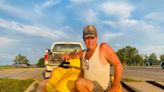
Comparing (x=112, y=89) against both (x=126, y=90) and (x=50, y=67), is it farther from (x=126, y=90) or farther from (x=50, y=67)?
(x=50, y=67)

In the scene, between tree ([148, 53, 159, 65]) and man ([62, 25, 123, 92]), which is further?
tree ([148, 53, 159, 65])

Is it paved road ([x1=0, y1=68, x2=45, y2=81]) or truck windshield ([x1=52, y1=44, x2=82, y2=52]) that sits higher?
truck windshield ([x1=52, y1=44, x2=82, y2=52])

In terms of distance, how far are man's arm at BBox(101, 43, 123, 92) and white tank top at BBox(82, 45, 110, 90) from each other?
0.45ft

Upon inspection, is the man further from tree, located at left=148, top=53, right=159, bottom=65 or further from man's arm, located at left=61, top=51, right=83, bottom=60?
tree, located at left=148, top=53, right=159, bottom=65

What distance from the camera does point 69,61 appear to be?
20.1ft

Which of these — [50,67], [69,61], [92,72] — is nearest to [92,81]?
[92,72]

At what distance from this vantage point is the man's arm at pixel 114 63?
212 inches

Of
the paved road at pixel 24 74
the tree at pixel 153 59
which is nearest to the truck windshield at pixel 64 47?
the paved road at pixel 24 74

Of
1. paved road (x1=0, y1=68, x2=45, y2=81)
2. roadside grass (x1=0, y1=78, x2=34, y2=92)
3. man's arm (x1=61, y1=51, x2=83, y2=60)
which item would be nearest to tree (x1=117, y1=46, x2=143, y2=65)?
paved road (x1=0, y1=68, x2=45, y2=81)

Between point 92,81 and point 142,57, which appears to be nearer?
point 92,81

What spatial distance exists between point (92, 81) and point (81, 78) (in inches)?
7.1

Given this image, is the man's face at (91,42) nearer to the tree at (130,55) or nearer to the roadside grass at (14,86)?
the roadside grass at (14,86)

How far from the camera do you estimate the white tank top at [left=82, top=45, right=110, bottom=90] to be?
222 inches

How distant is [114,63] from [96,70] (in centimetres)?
33
